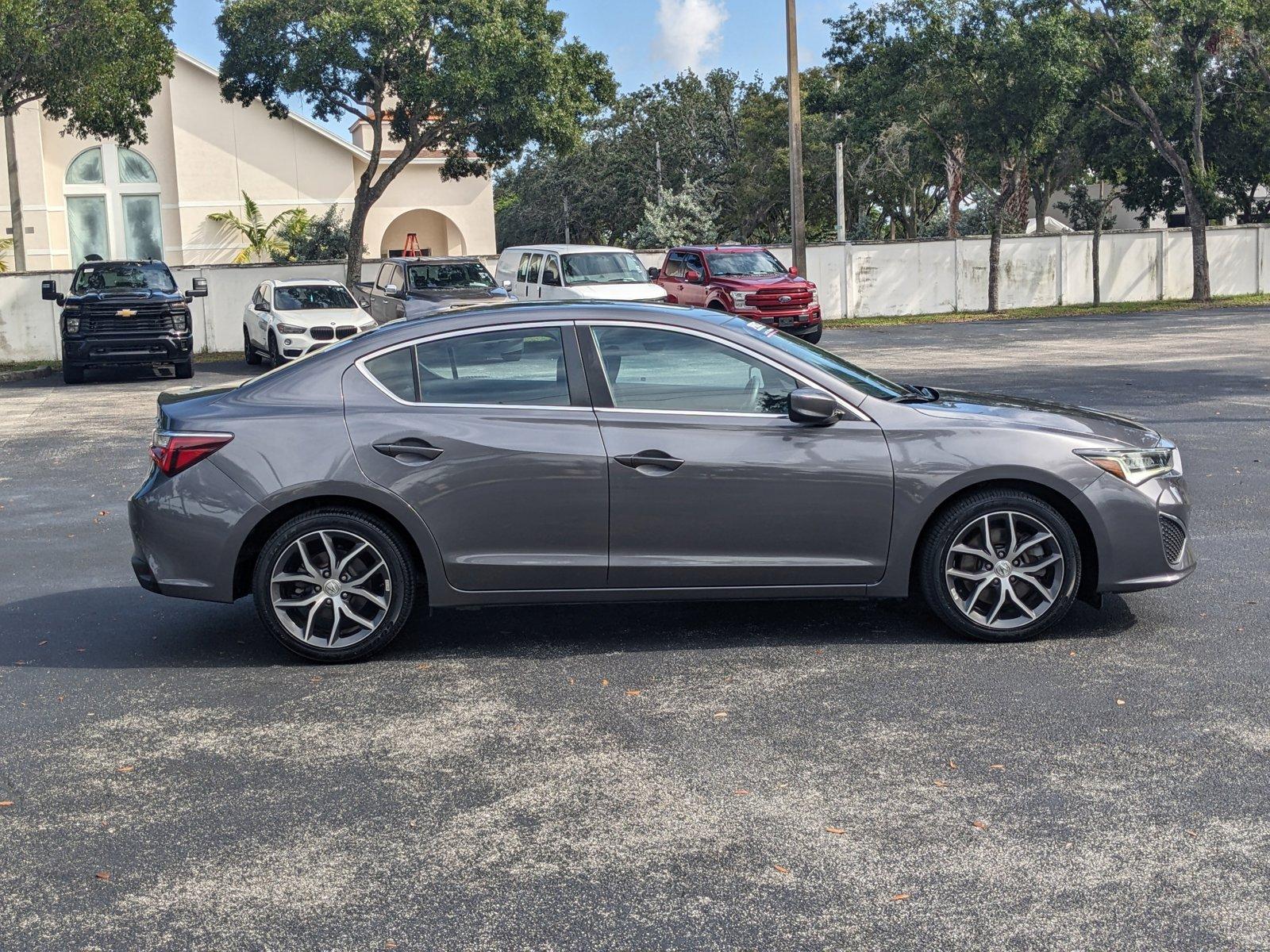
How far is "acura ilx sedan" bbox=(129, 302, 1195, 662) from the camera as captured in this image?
251 inches

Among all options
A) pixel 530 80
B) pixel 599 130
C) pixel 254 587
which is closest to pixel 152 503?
pixel 254 587

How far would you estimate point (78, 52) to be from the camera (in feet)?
82.6

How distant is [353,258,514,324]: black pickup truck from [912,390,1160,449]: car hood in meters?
18.6

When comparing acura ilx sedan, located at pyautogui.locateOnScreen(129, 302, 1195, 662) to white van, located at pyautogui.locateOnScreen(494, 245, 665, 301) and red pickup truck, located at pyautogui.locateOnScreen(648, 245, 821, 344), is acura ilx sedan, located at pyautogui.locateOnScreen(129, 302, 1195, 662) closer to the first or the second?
white van, located at pyautogui.locateOnScreen(494, 245, 665, 301)

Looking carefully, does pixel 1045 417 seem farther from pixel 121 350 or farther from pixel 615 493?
pixel 121 350

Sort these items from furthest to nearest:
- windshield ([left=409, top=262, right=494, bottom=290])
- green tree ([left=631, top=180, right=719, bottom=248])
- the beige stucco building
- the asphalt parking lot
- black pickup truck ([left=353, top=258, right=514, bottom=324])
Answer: green tree ([left=631, top=180, right=719, bottom=248])
the beige stucco building
windshield ([left=409, top=262, right=494, bottom=290])
black pickup truck ([left=353, top=258, right=514, bottom=324])
the asphalt parking lot

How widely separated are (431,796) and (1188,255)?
141 feet

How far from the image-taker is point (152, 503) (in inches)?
255

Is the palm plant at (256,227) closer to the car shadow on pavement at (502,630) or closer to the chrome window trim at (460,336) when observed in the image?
the car shadow on pavement at (502,630)

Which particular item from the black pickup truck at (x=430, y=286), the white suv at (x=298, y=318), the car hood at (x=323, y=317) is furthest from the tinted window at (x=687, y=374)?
the black pickup truck at (x=430, y=286)

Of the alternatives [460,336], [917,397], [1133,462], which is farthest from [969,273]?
[460,336]

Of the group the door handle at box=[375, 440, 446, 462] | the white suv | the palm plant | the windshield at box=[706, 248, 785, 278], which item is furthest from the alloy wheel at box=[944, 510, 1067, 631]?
the palm plant

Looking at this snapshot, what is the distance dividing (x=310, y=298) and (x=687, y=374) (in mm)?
20304

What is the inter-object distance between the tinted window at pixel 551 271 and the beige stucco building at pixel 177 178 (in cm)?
1927
